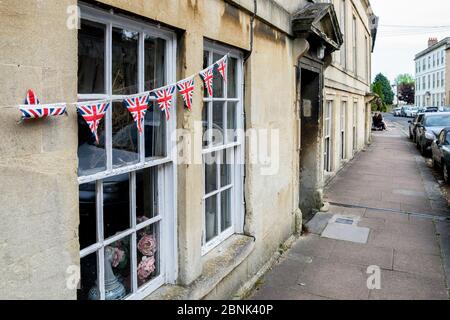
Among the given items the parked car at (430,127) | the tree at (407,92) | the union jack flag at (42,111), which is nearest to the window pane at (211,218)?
the union jack flag at (42,111)

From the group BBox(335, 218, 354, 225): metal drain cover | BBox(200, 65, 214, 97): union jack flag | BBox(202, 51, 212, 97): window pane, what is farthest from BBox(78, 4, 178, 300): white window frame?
BBox(335, 218, 354, 225): metal drain cover

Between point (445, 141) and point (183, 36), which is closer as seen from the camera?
point (183, 36)

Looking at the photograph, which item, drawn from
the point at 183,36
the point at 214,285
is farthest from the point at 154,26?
the point at 214,285

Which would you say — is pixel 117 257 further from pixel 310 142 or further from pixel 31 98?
pixel 310 142

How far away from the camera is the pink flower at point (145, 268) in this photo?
3.35 m

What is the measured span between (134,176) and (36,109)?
1135mm

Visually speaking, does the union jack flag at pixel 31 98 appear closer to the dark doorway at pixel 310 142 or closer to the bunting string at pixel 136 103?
the bunting string at pixel 136 103

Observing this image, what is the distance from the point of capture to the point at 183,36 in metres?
3.45

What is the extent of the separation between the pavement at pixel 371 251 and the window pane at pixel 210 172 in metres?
1.39

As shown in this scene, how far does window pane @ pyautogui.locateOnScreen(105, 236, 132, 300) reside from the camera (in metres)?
2.96

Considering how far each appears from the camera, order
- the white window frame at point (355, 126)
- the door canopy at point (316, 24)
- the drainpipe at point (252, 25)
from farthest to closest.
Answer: the white window frame at point (355, 126) < the door canopy at point (316, 24) < the drainpipe at point (252, 25)

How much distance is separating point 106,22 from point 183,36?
82 cm

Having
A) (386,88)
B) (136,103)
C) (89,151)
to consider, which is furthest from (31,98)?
(386,88)

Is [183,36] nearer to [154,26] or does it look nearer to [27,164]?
[154,26]
